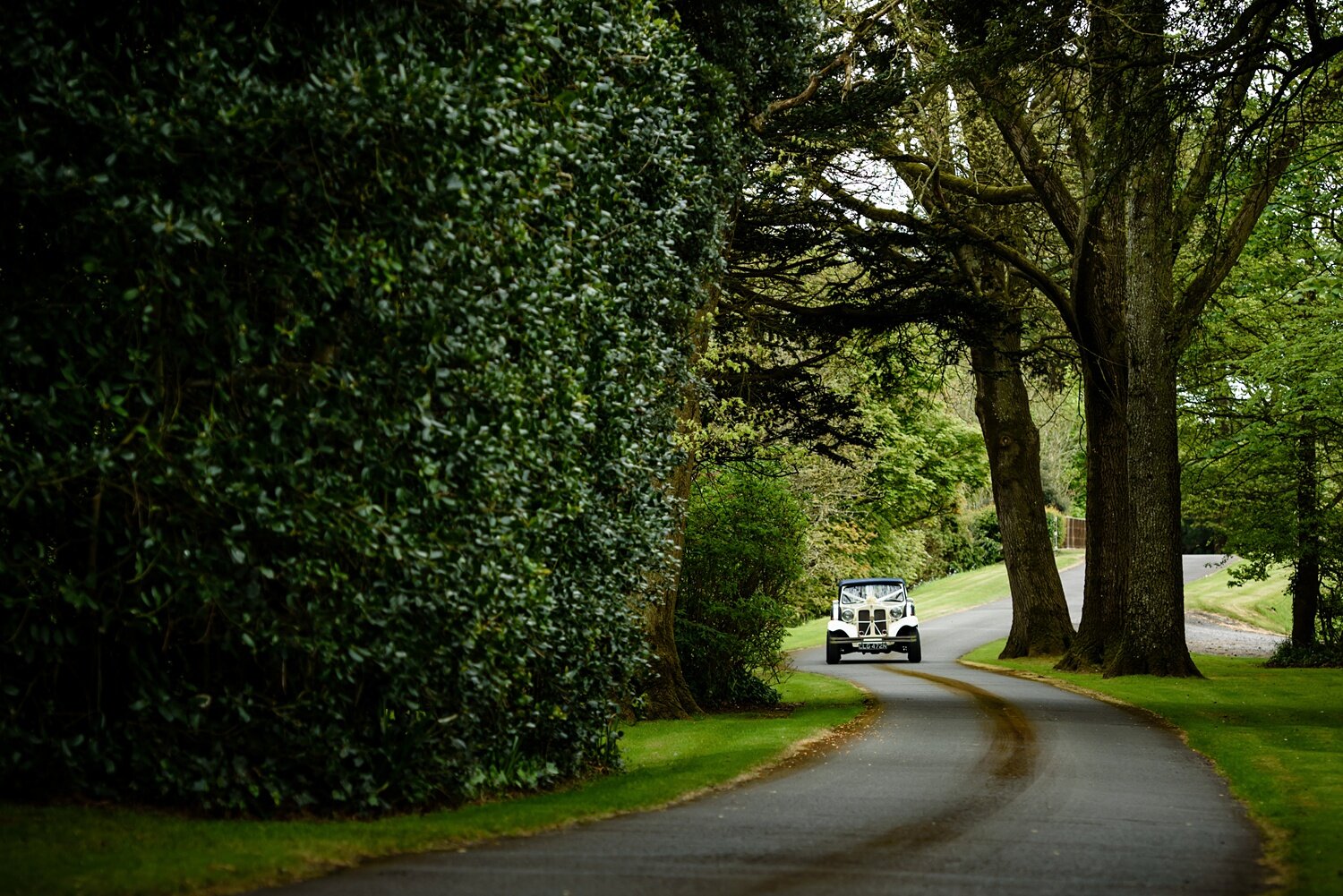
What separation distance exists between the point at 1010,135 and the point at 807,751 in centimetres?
1304

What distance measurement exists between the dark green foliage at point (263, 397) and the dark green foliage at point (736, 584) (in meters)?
11.4

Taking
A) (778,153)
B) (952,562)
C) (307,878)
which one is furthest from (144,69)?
(952,562)

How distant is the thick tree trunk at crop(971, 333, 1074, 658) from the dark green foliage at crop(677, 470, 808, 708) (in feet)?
34.5

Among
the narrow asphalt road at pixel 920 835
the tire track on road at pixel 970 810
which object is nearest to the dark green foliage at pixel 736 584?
the tire track on road at pixel 970 810

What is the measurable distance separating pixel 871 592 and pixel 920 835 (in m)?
26.0

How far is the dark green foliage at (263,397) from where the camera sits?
292 inches

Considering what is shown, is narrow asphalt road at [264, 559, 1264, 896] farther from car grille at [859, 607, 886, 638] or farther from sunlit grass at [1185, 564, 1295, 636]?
sunlit grass at [1185, 564, 1295, 636]

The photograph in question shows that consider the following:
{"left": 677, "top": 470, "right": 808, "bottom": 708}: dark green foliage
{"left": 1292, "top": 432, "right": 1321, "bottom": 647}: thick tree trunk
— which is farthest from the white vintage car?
{"left": 677, "top": 470, "right": 808, "bottom": 708}: dark green foliage

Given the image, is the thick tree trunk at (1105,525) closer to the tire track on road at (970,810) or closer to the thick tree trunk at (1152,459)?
the thick tree trunk at (1152,459)

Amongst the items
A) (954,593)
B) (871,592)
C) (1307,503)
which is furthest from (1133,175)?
(954,593)

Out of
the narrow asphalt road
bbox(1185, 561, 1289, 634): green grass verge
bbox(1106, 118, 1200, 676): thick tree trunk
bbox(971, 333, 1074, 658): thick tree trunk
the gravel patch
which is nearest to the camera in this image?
the narrow asphalt road

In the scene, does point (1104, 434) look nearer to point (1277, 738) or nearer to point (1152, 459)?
point (1152, 459)

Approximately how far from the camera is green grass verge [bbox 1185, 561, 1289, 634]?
50250 mm

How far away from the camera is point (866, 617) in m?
34.7
